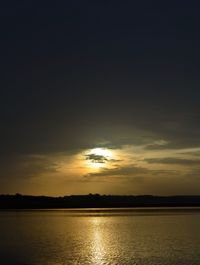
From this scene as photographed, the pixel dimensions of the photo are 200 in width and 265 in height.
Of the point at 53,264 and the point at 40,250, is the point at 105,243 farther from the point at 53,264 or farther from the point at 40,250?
the point at 53,264

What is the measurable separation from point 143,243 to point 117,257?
31.5 ft

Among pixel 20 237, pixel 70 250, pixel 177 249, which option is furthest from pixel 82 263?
pixel 20 237

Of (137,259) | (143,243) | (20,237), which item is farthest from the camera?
(20,237)

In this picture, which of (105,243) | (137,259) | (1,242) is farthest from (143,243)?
(1,242)

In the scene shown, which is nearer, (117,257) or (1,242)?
(117,257)

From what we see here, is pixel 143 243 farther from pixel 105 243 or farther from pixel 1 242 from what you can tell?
pixel 1 242

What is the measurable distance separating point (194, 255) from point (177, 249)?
415 centimetres

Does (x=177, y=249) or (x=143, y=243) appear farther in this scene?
(x=143, y=243)

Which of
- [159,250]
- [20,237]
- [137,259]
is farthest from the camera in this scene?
[20,237]

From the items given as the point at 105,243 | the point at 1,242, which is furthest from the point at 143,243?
the point at 1,242

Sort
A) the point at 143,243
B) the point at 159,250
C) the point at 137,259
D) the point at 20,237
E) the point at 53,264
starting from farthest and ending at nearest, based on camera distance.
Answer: the point at 20,237
the point at 143,243
the point at 159,250
the point at 137,259
the point at 53,264

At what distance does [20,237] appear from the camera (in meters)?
55.0

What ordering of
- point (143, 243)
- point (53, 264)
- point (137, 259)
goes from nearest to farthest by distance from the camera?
point (53, 264) → point (137, 259) → point (143, 243)

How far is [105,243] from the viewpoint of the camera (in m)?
48.7
